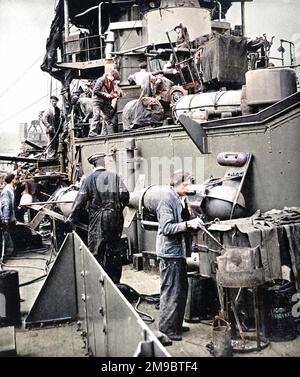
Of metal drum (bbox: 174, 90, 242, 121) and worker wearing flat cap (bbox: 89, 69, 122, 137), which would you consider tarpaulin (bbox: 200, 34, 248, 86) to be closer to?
metal drum (bbox: 174, 90, 242, 121)

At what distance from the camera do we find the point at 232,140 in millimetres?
6887

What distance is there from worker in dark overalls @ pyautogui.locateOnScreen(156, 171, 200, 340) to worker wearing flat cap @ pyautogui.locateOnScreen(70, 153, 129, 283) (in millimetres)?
1584

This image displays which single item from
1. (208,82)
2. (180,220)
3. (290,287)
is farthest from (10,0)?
(208,82)

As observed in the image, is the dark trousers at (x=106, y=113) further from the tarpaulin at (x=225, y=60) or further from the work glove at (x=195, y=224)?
the work glove at (x=195, y=224)

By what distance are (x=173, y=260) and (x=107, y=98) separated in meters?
6.31

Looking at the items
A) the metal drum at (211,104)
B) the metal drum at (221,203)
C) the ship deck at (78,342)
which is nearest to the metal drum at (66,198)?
the ship deck at (78,342)

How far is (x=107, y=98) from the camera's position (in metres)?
11.1

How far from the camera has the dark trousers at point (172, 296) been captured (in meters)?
5.65

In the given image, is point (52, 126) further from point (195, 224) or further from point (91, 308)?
point (91, 308)

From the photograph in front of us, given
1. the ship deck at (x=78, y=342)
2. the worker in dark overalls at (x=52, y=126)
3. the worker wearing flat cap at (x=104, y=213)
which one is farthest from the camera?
the worker in dark overalls at (x=52, y=126)

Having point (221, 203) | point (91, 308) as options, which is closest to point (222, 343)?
point (91, 308)

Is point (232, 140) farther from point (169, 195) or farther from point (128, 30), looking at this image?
point (128, 30)

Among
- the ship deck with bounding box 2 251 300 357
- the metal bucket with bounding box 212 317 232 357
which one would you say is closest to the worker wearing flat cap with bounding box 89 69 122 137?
the ship deck with bounding box 2 251 300 357
